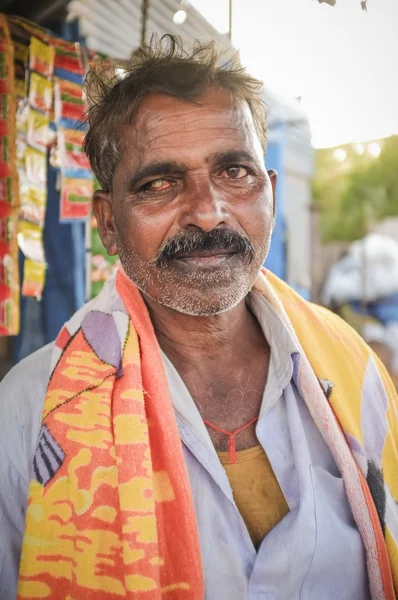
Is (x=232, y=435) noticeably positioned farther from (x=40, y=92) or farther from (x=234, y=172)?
(x=40, y=92)

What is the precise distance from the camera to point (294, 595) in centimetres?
121

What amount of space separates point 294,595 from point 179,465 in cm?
47

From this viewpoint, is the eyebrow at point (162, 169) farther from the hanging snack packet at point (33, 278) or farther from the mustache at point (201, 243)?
the hanging snack packet at point (33, 278)

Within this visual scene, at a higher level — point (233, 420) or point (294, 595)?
point (233, 420)

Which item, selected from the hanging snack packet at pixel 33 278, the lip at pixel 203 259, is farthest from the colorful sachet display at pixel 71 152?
the lip at pixel 203 259

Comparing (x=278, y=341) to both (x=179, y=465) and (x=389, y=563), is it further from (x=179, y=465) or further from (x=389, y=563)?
(x=389, y=563)

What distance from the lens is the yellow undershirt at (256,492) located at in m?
1.31

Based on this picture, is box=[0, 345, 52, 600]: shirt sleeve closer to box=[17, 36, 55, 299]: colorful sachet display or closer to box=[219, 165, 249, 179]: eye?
box=[219, 165, 249, 179]: eye

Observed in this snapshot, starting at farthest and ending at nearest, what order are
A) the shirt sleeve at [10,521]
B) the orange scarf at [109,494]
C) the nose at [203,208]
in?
the nose at [203,208] < the shirt sleeve at [10,521] < the orange scarf at [109,494]

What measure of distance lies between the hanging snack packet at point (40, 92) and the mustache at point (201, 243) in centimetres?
161

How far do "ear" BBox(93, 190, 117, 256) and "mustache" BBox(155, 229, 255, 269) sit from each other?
1.02 ft

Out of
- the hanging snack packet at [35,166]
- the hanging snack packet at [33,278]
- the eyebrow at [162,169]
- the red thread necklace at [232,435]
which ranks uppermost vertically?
the hanging snack packet at [35,166]

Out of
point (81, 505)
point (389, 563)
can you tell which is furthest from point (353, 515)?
point (81, 505)

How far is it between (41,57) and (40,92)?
0.57 ft
